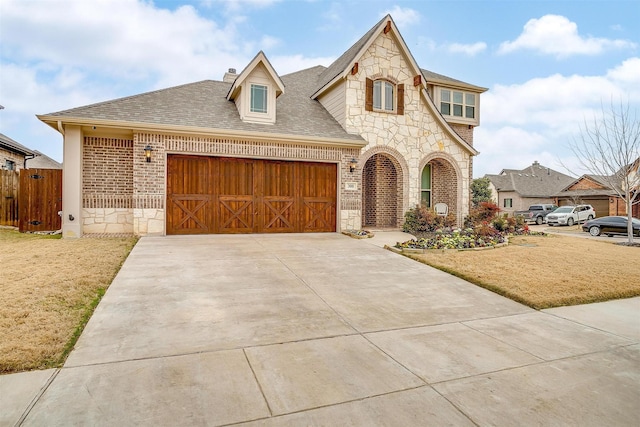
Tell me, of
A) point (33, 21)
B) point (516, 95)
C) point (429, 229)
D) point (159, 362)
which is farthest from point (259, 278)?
point (516, 95)

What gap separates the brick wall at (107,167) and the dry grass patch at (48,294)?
8.33 feet

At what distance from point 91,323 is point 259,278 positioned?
8.63 ft

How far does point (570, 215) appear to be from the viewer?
26.9m

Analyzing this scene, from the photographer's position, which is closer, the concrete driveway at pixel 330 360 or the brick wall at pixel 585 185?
the concrete driveway at pixel 330 360

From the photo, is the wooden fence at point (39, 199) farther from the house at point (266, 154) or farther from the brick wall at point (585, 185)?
the brick wall at point (585, 185)

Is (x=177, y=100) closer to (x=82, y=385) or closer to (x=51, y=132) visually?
(x=51, y=132)

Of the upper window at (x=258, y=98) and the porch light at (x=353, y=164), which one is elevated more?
the upper window at (x=258, y=98)

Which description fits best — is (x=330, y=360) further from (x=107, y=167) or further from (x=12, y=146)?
(x=12, y=146)

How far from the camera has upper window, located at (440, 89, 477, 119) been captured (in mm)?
17734

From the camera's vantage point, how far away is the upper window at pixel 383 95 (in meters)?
13.8

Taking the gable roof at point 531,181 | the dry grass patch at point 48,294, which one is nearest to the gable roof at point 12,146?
the dry grass patch at point 48,294

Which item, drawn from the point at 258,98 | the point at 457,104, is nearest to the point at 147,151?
the point at 258,98

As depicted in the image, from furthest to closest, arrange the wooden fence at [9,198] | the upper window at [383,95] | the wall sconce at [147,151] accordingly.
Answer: the upper window at [383,95], the wooden fence at [9,198], the wall sconce at [147,151]

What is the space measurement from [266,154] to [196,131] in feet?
7.36
